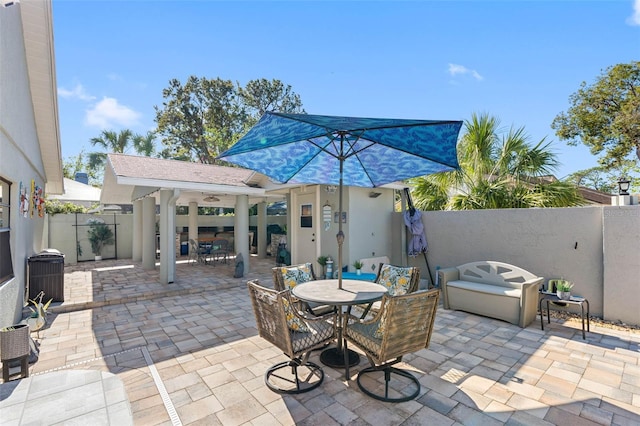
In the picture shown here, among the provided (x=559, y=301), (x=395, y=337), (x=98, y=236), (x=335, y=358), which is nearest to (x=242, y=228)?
(x=335, y=358)

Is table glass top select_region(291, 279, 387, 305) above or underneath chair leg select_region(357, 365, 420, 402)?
above

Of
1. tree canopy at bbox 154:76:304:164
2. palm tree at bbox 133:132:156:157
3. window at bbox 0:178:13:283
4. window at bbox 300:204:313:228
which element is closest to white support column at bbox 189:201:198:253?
window at bbox 300:204:313:228

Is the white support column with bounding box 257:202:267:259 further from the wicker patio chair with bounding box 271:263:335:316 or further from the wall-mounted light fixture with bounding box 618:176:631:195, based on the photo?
the wall-mounted light fixture with bounding box 618:176:631:195

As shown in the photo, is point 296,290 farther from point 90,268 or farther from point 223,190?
point 90,268

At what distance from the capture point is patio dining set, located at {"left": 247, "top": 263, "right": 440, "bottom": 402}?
9.64ft

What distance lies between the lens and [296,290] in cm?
389

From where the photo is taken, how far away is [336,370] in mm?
3680

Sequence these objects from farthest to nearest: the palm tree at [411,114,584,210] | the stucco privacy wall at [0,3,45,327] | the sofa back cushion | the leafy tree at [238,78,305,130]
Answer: the leafy tree at [238,78,305,130] → the palm tree at [411,114,584,210] → the sofa back cushion → the stucco privacy wall at [0,3,45,327]

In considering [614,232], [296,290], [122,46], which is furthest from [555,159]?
[122,46]

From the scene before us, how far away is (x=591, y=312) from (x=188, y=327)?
7.37 meters

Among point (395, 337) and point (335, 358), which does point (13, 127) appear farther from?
point (395, 337)

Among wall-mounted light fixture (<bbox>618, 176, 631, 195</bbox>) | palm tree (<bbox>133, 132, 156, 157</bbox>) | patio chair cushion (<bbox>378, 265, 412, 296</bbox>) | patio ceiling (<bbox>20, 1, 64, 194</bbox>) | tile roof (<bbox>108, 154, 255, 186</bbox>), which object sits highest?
palm tree (<bbox>133, 132, 156, 157</bbox>)

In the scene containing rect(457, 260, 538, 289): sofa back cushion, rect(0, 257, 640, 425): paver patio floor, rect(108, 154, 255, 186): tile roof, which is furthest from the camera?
rect(108, 154, 255, 186): tile roof

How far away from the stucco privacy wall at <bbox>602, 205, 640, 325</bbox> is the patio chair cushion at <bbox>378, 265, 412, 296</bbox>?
12.4ft
